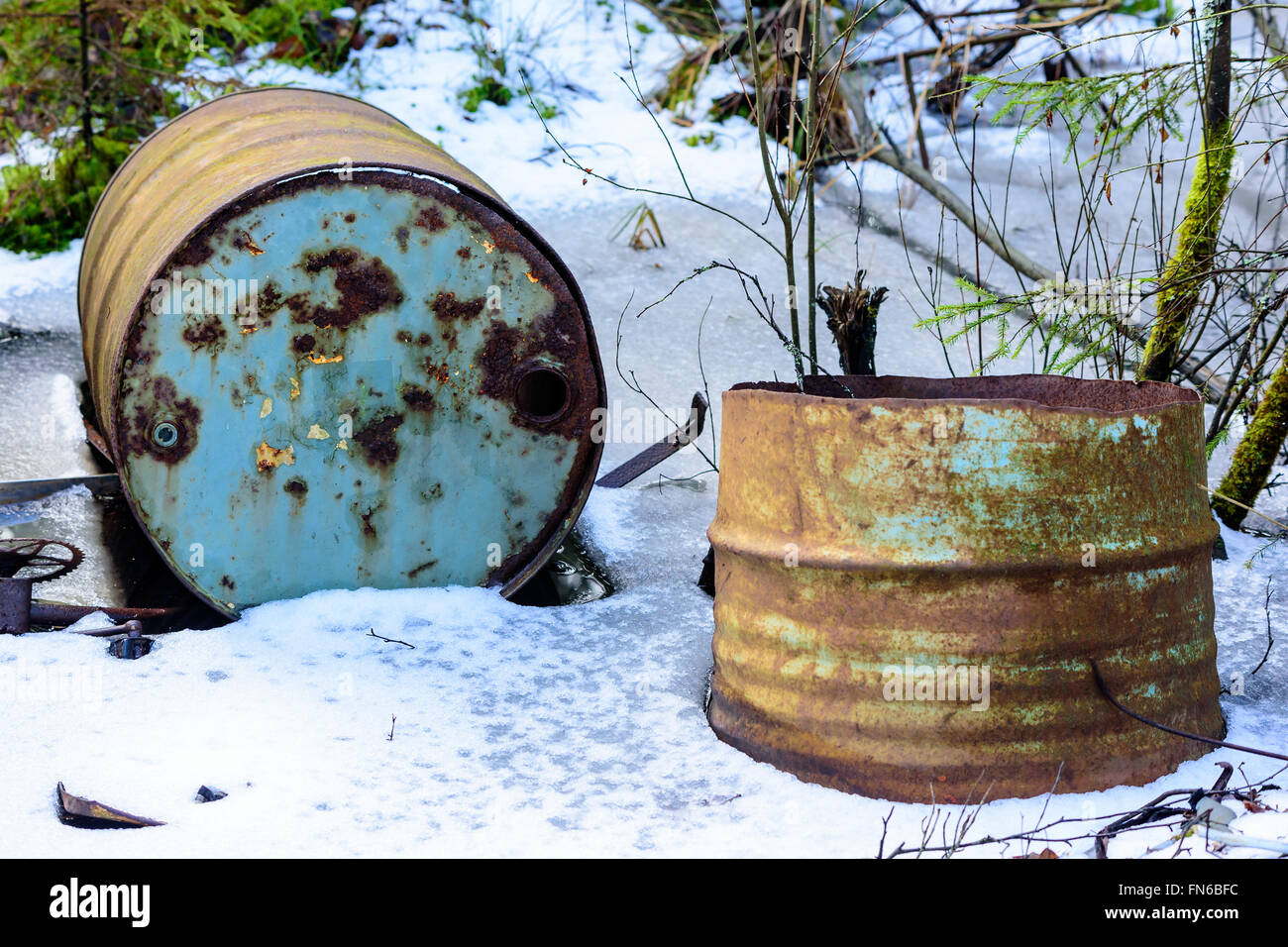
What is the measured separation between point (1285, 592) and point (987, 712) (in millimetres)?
1747

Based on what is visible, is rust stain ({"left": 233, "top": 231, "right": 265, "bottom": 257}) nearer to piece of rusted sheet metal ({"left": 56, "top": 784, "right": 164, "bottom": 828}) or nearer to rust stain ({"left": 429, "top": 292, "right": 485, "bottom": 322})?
rust stain ({"left": 429, "top": 292, "right": 485, "bottom": 322})

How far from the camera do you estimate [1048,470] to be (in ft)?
7.43

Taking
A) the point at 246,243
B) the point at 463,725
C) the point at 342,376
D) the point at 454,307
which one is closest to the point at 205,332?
the point at 246,243

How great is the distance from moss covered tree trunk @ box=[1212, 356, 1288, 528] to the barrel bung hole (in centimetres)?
217

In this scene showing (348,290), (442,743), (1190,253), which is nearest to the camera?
(442,743)

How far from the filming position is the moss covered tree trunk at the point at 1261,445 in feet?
12.5

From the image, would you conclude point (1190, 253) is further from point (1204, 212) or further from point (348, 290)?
point (348, 290)

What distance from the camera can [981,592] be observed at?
2285mm

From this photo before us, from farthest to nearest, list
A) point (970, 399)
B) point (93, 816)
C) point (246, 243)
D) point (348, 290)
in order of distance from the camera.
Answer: point (348, 290)
point (246, 243)
point (970, 399)
point (93, 816)

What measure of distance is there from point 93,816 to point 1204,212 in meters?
3.52

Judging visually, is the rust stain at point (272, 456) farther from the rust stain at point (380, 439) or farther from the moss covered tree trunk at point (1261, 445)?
the moss covered tree trunk at point (1261, 445)

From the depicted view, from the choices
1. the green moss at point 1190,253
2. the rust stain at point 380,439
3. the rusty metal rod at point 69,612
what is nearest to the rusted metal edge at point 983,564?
the green moss at point 1190,253
